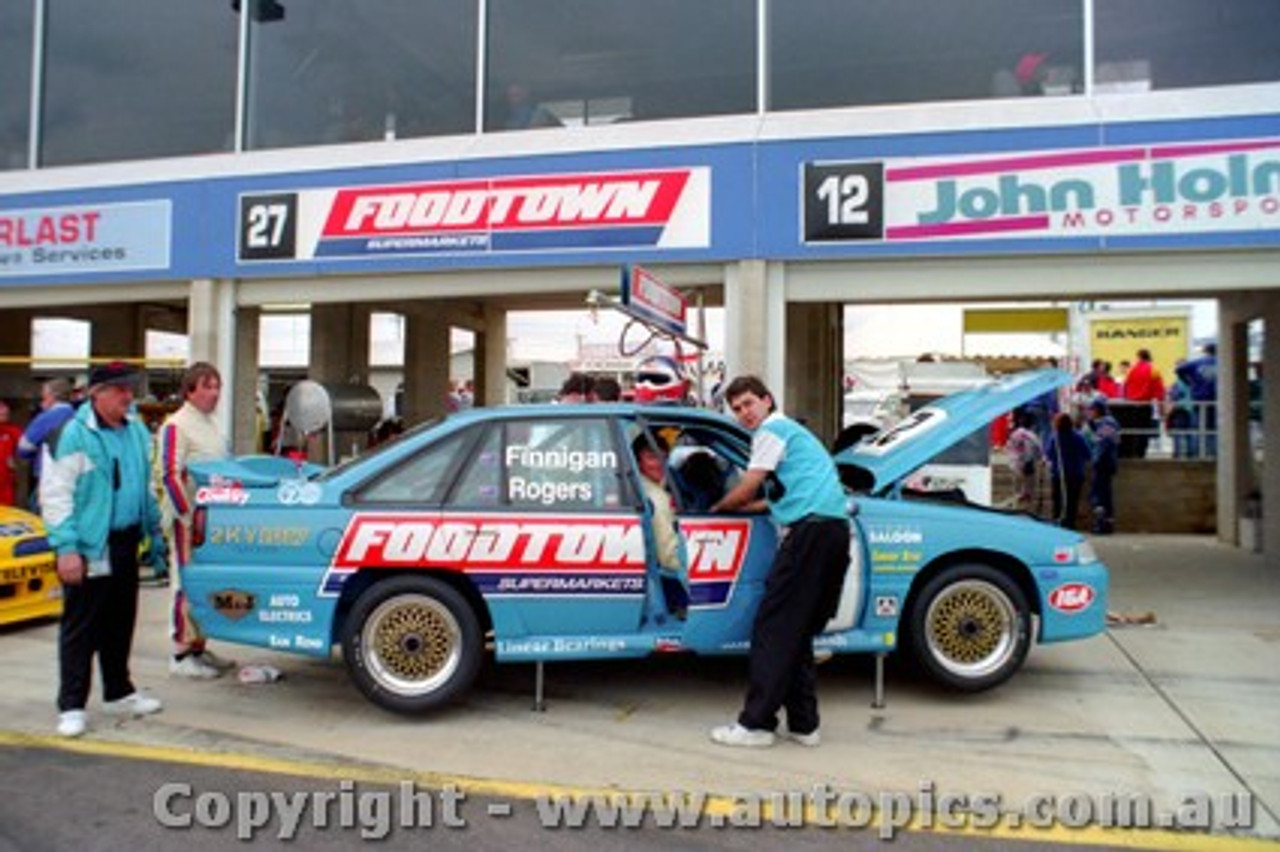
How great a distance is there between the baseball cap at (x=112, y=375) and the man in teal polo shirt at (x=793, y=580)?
3.09m

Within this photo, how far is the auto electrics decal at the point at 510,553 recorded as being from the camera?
5109 millimetres

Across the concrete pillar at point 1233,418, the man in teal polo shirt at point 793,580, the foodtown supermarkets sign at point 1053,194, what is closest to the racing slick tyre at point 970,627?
the man in teal polo shirt at point 793,580

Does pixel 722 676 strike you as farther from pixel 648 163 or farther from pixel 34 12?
pixel 34 12

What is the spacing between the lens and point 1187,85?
860cm

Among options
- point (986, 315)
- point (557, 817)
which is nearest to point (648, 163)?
point (557, 817)

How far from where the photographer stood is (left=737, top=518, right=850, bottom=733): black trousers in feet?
15.5

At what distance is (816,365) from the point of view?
41.7 ft

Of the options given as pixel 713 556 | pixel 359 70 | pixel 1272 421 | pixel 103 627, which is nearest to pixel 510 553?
pixel 713 556

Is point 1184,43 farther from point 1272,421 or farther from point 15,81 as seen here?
point 15,81

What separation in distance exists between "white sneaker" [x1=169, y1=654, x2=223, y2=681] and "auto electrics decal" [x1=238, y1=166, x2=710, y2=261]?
470cm

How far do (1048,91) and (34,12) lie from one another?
10914 mm

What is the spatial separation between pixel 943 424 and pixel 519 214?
16.6 feet

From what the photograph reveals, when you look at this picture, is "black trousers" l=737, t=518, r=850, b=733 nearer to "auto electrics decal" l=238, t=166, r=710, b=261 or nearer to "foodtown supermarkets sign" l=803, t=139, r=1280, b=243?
"foodtown supermarkets sign" l=803, t=139, r=1280, b=243

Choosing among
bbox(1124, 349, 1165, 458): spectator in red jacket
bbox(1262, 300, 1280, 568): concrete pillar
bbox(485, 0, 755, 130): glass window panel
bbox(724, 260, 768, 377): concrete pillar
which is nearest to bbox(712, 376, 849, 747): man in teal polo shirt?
bbox(724, 260, 768, 377): concrete pillar
